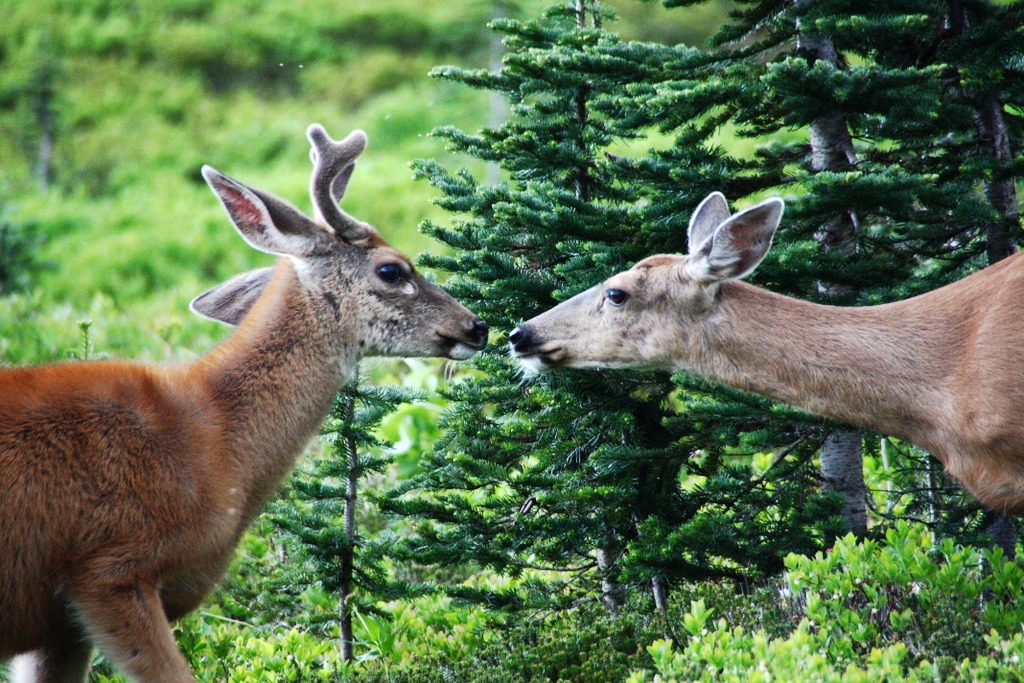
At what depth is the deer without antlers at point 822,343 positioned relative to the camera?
15.9 feet

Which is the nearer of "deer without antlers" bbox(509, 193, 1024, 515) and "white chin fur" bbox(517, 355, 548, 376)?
"deer without antlers" bbox(509, 193, 1024, 515)

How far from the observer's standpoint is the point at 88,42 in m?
23.9

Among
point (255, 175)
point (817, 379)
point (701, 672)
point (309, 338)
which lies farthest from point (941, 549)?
point (255, 175)

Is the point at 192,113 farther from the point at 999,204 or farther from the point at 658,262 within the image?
the point at 999,204

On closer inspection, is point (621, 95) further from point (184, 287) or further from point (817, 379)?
point (184, 287)

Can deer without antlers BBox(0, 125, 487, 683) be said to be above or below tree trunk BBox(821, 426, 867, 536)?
above

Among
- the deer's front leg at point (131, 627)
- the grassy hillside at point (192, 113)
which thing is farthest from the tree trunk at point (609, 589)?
the grassy hillside at point (192, 113)

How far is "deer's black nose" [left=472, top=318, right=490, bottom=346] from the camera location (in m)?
5.48

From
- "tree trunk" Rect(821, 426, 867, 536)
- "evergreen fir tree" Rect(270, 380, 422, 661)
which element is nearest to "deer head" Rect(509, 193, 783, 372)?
"evergreen fir tree" Rect(270, 380, 422, 661)

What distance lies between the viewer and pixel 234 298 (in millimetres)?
5625

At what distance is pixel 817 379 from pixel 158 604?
291 centimetres

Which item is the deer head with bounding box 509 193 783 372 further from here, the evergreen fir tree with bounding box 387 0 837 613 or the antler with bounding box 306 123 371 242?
the antler with bounding box 306 123 371 242

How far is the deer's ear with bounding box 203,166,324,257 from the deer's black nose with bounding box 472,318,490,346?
82 cm

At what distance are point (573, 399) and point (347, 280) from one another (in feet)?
4.36
